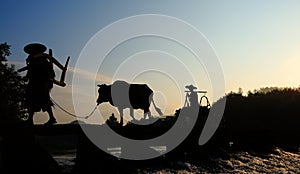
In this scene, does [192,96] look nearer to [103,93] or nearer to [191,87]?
[191,87]

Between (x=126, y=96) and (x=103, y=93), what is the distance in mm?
Result: 1244

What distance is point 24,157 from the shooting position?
29.7ft

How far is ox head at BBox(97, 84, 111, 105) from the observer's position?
669 inches

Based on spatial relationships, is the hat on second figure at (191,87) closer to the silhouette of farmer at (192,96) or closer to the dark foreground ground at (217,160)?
the silhouette of farmer at (192,96)

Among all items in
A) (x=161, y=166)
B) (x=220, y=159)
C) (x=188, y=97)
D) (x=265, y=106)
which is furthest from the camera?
(x=265, y=106)

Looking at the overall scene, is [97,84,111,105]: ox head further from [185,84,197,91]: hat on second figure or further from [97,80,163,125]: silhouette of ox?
[185,84,197,91]: hat on second figure

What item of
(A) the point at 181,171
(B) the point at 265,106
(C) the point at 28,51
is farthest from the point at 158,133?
(B) the point at 265,106

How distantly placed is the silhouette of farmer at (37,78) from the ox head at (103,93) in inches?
240

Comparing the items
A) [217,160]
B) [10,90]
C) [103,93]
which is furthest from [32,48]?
[10,90]

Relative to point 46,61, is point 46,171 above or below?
below

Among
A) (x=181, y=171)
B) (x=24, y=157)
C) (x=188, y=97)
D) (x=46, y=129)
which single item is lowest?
(x=181, y=171)

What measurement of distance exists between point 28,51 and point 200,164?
9.35m

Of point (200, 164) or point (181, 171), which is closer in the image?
point (181, 171)

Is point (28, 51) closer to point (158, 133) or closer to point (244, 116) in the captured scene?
point (158, 133)
